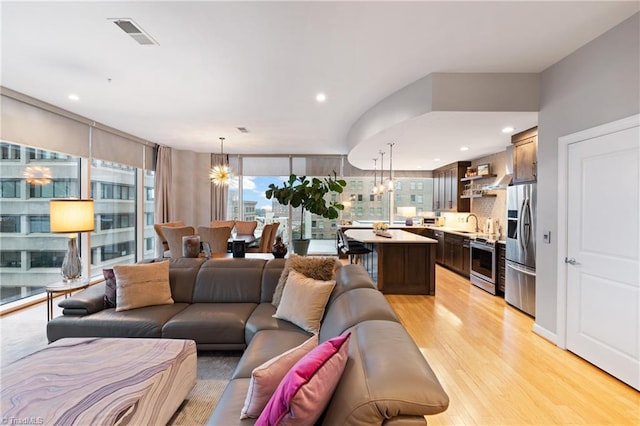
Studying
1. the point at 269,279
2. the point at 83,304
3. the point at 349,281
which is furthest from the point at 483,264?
the point at 83,304

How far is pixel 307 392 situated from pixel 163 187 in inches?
285

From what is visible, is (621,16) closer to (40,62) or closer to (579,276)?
(579,276)

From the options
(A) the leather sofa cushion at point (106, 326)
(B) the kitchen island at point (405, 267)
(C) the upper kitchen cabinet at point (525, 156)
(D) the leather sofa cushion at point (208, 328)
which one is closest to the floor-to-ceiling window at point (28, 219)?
(A) the leather sofa cushion at point (106, 326)

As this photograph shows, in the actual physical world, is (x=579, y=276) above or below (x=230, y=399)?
above

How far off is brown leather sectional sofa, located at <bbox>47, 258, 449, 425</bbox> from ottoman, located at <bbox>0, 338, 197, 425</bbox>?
1.42 feet

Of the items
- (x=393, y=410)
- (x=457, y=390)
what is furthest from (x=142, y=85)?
(x=457, y=390)

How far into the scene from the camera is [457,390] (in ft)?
7.53

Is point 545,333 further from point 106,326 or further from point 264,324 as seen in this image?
point 106,326

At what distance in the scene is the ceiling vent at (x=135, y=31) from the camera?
7.75 feet

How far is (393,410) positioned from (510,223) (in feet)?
13.4

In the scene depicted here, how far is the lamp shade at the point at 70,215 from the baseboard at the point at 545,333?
205 inches

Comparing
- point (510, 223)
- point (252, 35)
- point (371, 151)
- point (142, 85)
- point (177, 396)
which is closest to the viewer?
point (177, 396)

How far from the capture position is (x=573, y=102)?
2885 millimetres

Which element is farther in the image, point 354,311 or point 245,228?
point 245,228
